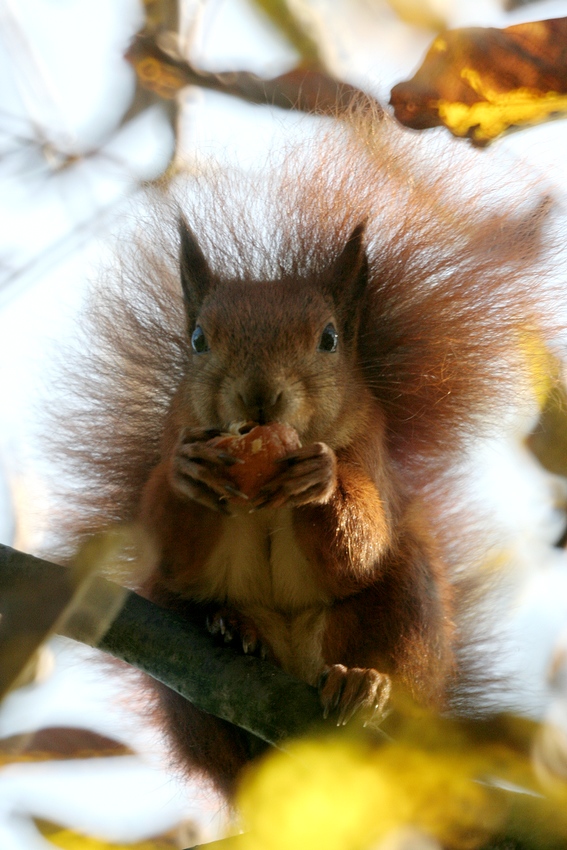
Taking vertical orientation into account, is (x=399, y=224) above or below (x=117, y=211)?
above

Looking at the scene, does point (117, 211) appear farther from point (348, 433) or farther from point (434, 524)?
point (434, 524)

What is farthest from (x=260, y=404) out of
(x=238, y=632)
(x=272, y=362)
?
(x=238, y=632)

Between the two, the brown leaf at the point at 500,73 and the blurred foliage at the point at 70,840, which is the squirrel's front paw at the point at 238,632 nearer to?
the blurred foliage at the point at 70,840

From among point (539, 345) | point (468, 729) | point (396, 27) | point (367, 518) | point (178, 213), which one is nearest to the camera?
point (396, 27)

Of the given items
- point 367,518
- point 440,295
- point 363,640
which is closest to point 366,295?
point 440,295

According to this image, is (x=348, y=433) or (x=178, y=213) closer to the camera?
(x=348, y=433)

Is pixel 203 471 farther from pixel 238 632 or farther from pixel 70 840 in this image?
pixel 70 840
